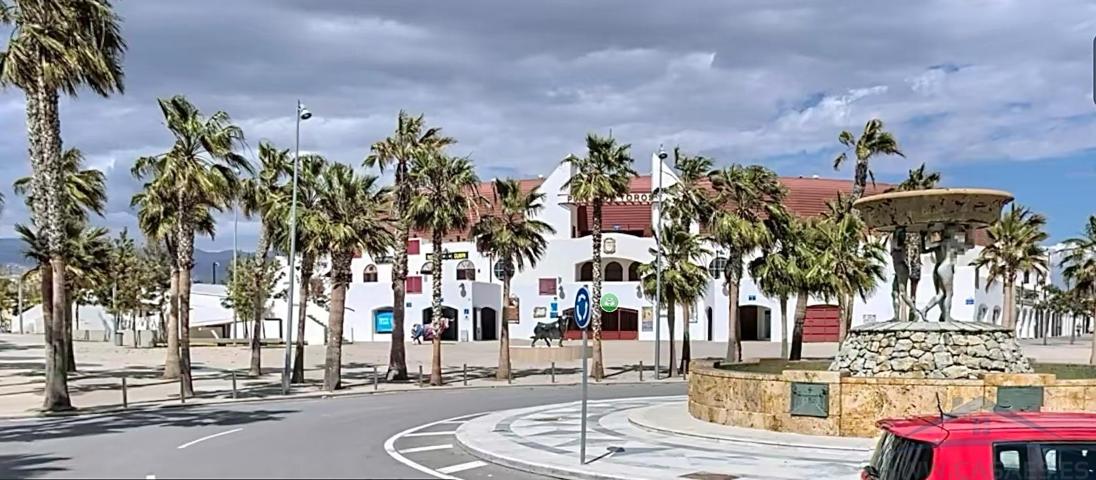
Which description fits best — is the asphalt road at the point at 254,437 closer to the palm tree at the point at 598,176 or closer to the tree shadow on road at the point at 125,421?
the tree shadow on road at the point at 125,421

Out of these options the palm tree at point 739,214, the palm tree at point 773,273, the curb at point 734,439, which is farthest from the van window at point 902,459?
the palm tree at point 773,273

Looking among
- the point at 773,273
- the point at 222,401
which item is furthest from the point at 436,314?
the point at 773,273

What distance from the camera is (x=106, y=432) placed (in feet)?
69.8

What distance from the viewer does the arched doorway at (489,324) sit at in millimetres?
82250

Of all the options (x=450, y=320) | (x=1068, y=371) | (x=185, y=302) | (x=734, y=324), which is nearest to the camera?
(x=1068, y=371)

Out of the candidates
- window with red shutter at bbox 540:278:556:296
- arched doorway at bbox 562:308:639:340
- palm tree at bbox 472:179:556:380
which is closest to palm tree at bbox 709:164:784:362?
palm tree at bbox 472:179:556:380

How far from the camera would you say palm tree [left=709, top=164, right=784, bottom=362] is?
141ft

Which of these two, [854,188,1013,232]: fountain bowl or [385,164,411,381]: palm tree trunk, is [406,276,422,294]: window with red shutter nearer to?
[385,164,411,381]: palm tree trunk

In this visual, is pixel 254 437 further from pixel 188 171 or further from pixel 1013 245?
pixel 1013 245

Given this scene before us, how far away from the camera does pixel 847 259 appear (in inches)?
1805

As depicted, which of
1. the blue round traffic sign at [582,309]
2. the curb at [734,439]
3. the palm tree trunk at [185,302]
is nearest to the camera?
the blue round traffic sign at [582,309]

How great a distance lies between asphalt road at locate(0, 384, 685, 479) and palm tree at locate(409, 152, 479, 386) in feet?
14.1

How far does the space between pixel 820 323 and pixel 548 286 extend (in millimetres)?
20406

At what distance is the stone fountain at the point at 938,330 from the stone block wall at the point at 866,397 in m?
1.43
